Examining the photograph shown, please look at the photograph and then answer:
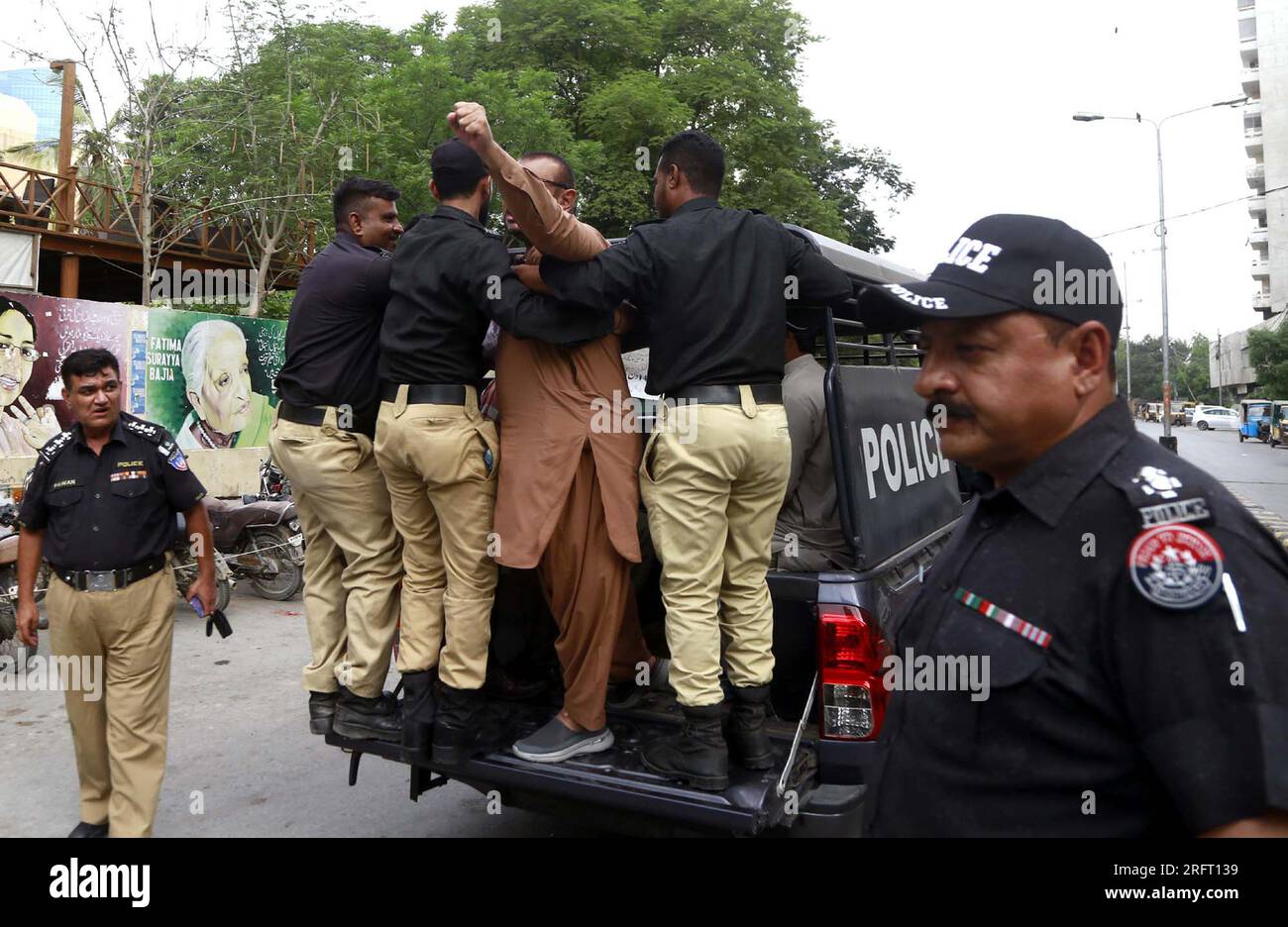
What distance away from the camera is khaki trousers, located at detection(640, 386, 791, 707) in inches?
117

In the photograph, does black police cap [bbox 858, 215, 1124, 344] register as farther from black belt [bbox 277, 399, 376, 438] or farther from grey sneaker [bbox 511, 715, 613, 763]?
black belt [bbox 277, 399, 376, 438]

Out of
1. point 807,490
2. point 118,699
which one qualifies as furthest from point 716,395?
point 118,699

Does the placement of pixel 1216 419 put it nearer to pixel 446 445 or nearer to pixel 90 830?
pixel 446 445

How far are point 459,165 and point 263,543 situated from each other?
6.36 meters

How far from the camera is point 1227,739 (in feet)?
3.59

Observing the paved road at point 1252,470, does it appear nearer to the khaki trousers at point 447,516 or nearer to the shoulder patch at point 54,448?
the khaki trousers at point 447,516

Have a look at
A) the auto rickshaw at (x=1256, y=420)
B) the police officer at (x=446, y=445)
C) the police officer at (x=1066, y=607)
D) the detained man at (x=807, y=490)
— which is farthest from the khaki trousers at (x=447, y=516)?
the auto rickshaw at (x=1256, y=420)

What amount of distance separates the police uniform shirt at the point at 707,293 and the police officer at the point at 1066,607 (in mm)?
1513

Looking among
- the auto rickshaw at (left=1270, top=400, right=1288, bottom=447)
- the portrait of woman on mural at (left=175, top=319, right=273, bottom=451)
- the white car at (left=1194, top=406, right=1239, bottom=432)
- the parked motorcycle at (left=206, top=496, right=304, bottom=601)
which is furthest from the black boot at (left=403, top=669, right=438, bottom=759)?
the white car at (left=1194, top=406, right=1239, bottom=432)
